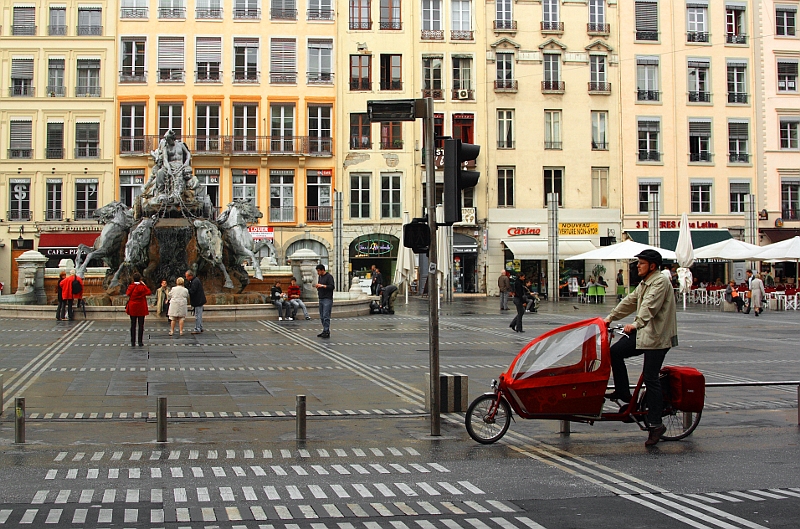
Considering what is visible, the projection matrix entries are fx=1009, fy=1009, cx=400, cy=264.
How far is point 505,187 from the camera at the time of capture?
54156 millimetres

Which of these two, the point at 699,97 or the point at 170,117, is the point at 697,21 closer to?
the point at 699,97

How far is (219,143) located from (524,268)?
17267 mm

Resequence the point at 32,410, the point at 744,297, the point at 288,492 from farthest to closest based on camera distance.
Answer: the point at 744,297 → the point at 32,410 → the point at 288,492

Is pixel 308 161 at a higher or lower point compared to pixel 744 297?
higher

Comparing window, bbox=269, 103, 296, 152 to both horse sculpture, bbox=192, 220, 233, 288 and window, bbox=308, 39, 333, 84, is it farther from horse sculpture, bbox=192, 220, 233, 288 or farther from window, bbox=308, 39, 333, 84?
horse sculpture, bbox=192, 220, 233, 288

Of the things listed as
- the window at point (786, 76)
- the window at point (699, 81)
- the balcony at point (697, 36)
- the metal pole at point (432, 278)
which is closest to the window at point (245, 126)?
the window at point (699, 81)

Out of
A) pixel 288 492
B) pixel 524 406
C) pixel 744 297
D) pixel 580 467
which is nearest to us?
pixel 288 492

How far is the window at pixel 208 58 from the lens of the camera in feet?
173

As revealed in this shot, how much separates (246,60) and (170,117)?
4.99 metres

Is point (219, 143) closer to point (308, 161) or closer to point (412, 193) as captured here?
point (308, 161)

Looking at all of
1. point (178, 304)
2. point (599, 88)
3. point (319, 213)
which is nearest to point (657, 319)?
point (178, 304)

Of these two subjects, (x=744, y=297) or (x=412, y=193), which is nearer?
(x=744, y=297)

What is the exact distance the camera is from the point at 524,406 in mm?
9375

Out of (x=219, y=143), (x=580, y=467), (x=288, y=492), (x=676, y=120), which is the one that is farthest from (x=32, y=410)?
(x=676, y=120)
